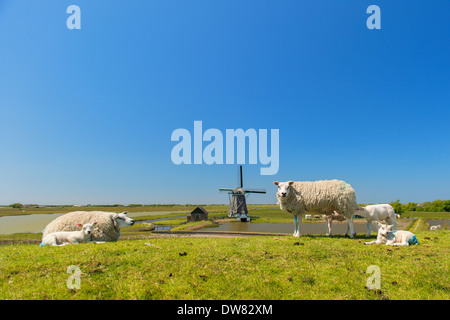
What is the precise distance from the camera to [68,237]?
912 centimetres

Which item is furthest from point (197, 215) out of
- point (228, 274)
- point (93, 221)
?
point (228, 274)

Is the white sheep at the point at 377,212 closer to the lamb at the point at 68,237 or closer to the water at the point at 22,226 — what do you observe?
the lamb at the point at 68,237

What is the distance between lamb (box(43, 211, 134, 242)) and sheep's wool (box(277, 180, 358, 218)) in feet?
27.3

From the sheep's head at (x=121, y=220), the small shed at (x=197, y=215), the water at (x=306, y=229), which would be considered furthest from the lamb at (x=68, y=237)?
the small shed at (x=197, y=215)

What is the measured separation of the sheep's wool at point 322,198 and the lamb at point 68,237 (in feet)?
30.3

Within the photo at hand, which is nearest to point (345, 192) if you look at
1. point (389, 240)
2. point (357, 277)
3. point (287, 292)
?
point (389, 240)

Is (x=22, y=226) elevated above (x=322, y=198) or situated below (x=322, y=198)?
below

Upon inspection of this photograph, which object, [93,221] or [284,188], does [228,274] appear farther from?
[93,221]

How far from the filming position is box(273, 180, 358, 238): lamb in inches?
430

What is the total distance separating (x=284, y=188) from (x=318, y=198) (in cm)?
178

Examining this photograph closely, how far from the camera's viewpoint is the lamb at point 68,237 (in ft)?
28.7

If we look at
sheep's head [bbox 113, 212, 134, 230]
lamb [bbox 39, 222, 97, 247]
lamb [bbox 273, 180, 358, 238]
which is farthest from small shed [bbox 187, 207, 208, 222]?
lamb [bbox 39, 222, 97, 247]

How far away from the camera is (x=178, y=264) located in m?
5.75
